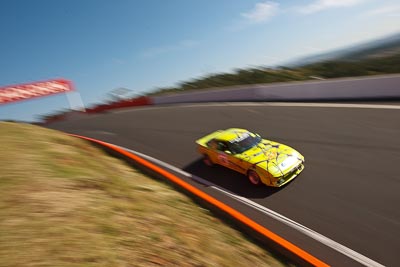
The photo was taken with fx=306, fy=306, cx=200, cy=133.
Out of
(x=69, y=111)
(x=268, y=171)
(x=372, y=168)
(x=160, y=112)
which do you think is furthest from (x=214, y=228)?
(x=69, y=111)

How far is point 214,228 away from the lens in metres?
6.61

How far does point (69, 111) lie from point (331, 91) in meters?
21.7

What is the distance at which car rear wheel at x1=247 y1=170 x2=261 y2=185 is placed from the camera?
8.91 meters

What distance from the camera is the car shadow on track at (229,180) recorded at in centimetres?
876

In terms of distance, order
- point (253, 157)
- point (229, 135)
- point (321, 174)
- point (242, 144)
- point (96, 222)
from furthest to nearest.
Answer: point (229, 135) < point (242, 144) < point (253, 157) < point (321, 174) < point (96, 222)

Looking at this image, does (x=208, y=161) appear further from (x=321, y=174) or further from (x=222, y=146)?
(x=321, y=174)

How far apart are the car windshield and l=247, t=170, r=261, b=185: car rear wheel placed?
811mm

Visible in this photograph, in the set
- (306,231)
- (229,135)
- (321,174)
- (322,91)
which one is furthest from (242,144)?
(322,91)

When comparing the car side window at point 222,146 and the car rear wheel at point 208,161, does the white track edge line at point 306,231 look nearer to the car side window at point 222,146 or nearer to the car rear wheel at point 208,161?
the car rear wheel at point 208,161

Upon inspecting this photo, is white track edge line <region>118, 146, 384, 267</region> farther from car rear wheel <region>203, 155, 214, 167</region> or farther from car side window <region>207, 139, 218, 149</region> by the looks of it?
car side window <region>207, 139, 218, 149</region>

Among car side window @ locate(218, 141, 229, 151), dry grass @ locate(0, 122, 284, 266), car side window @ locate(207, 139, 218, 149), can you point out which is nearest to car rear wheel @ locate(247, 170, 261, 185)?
car side window @ locate(218, 141, 229, 151)

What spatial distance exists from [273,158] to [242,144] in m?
1.25

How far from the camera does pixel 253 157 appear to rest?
30.0 ft

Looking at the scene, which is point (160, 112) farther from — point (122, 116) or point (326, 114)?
point (326, 114)
